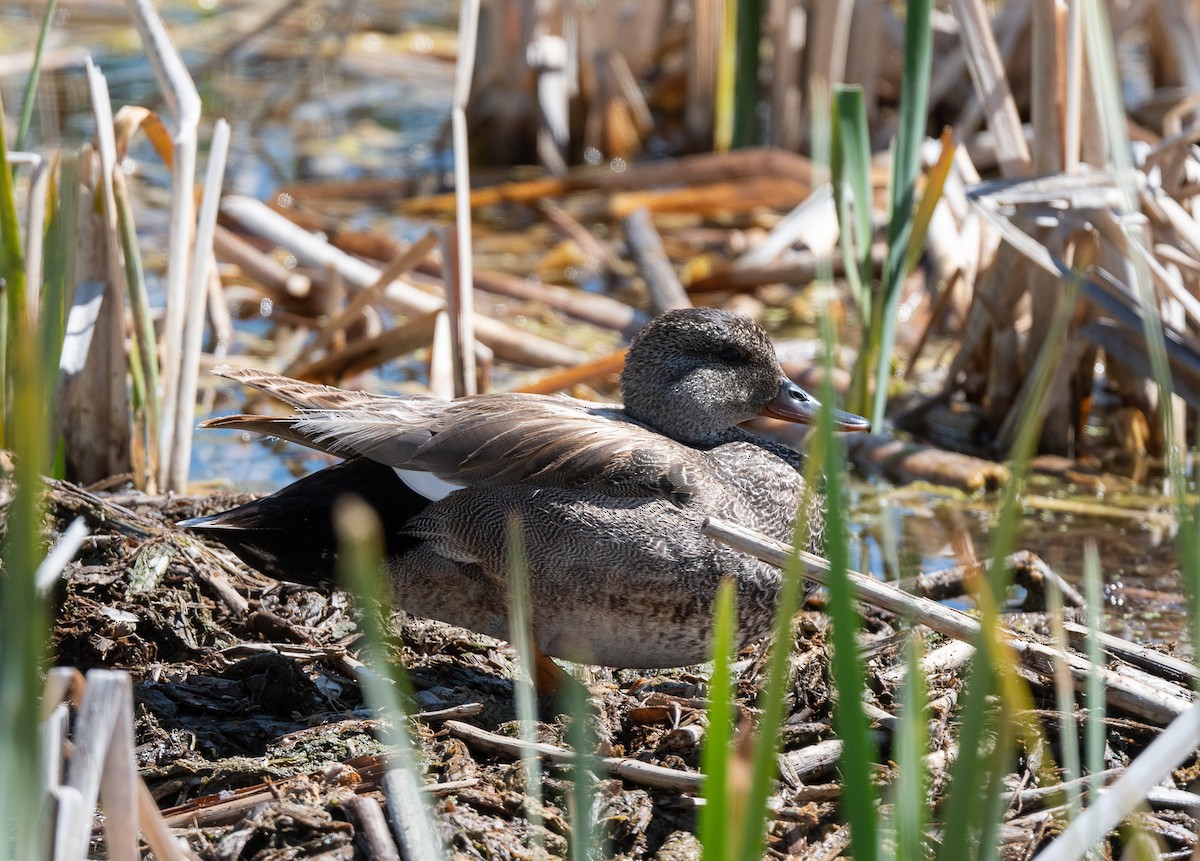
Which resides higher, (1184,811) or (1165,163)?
(1165,163)

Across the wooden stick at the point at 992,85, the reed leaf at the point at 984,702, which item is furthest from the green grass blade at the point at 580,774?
the wooden stick at the point at 992,85

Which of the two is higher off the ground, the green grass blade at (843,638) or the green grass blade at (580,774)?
the green grass blade at (843,638)

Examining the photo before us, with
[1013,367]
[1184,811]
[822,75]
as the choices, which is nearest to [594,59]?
[822,75]

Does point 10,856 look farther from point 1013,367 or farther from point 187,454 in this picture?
point 1013,367

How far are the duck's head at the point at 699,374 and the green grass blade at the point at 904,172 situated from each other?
2.43ft

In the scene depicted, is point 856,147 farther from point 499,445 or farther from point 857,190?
point 499,445

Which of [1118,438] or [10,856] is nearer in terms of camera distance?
[10,856]

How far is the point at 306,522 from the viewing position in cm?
313

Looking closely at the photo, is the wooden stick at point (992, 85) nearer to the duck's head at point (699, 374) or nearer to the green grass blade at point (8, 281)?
the duck's head at point (699, 374)

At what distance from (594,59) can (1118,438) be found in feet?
14.2

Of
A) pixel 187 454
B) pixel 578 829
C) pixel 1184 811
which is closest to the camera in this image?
pixel 578 829

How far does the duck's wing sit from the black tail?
79mm

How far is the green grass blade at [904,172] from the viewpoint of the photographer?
3.87 meters

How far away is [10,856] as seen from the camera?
223cm
